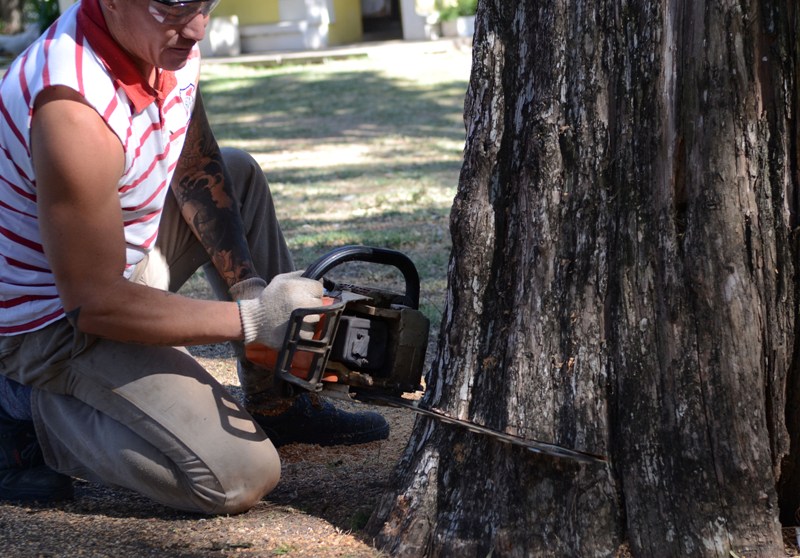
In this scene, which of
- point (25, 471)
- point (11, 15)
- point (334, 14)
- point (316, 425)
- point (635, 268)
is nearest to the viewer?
point (635, 268)

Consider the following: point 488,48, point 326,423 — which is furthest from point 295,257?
point 488,48

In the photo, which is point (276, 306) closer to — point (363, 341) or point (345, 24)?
point (363, 341)

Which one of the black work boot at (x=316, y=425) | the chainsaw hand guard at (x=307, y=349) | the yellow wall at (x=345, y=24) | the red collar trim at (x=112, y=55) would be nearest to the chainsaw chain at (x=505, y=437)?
the chainsaw hand guard at (x=307, y=349)

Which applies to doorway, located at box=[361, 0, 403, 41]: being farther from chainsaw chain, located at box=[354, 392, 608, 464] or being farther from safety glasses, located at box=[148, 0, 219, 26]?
chainsaw chain, located at box=[354, 392, 608, 464]

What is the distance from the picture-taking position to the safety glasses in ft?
7.91

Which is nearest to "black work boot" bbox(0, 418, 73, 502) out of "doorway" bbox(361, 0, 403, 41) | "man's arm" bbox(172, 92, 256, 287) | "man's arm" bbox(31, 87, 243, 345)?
"man's arm" bbox(31, 87, 243, 345)

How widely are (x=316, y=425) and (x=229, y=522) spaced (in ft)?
1.98

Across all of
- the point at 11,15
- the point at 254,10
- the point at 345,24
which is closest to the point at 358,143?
the point at 254,10

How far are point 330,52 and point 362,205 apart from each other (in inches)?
502

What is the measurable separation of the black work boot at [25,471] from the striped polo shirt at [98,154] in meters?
0.33

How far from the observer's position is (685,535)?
87.0 inches

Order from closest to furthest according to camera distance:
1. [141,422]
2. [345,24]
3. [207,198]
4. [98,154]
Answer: [98,154] < [141,422] < [207,198] < [345,24]

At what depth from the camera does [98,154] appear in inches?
92.2

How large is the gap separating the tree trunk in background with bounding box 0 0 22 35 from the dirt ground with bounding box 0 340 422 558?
2540cm
